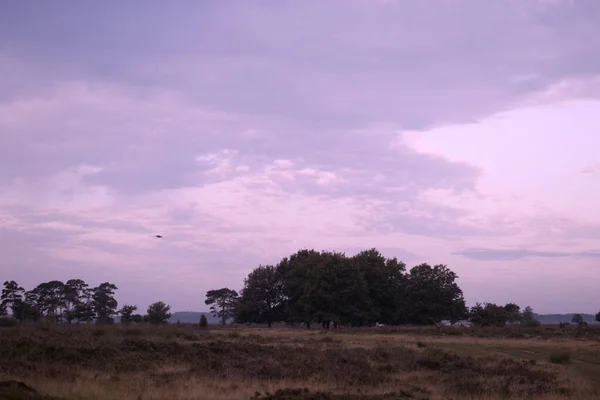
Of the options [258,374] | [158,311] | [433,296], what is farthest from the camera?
[433,296]

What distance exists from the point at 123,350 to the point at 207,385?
10.2 m

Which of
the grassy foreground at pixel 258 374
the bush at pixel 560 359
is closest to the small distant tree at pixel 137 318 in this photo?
the grassy foreground at pixel 258 374

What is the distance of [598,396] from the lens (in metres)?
20.1

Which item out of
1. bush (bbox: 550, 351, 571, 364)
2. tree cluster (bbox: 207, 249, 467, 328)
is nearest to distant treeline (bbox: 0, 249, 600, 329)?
tree cluster (bbox: 207, 249, 467, 328)

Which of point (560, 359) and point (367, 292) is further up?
point (367, 292)

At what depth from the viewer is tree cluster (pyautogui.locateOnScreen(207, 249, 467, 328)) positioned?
309ft

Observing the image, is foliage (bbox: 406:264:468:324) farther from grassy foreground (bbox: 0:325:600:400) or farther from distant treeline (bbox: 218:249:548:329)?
grassy foreground (bbox: 0:325:600:400)

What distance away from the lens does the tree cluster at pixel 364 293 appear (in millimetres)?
94188

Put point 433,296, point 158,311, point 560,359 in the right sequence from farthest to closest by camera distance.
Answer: point 433,296, point 158,311, point 560,359

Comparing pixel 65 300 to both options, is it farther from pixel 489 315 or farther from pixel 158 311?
pixel 489 315

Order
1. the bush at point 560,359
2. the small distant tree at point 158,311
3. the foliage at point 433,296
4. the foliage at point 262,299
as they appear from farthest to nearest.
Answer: the foliage at point 262,299 < the foliage at point 433,296 < the small distant tree at point 158,311 < the bush at point 560,359

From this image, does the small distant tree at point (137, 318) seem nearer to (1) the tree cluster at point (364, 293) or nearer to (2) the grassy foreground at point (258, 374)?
(1) the tree cluster at point (364, 293)

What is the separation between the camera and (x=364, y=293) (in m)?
95.7

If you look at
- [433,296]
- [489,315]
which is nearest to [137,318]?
[433,296]
